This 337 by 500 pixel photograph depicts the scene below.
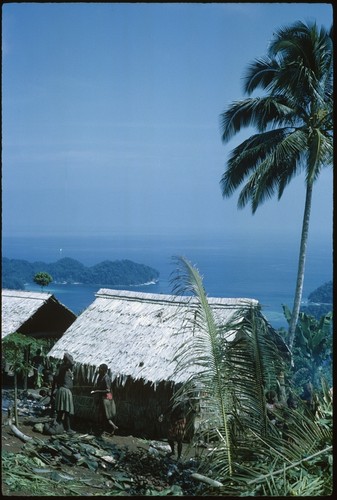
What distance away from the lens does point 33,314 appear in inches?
552

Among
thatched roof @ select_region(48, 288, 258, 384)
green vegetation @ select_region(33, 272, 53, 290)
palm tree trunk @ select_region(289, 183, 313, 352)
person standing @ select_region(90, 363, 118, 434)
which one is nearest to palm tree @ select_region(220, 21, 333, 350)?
palm tree trunk @ select_region(289, 183, 313, 352)

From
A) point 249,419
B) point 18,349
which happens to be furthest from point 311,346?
point 249,419

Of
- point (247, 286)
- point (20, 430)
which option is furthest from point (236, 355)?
point (247, 286)

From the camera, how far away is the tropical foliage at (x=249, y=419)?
471 cm

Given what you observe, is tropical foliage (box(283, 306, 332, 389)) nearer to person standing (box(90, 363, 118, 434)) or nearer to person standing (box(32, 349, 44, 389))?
person standing (box(32, 349, 44, 389))

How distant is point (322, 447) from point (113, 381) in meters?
6.19

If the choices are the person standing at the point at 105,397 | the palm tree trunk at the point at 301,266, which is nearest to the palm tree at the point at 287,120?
the palm tree trunk at the point at 301,266

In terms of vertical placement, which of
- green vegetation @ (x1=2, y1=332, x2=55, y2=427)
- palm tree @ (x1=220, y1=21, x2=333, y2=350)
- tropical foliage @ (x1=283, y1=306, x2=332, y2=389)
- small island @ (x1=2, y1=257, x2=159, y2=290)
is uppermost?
palm tree @ (x1=220, y1=21, x2=333, y2=350)

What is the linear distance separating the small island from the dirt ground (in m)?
11.3

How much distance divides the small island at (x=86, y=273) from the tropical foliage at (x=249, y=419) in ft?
48.0

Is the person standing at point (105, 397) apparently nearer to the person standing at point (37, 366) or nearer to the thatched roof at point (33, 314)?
the person standing at point (37, 366)

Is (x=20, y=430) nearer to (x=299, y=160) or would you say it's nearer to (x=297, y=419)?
(x=297, y=419)

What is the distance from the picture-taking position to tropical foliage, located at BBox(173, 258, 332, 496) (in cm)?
471

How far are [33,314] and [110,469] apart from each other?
21.8 ft
